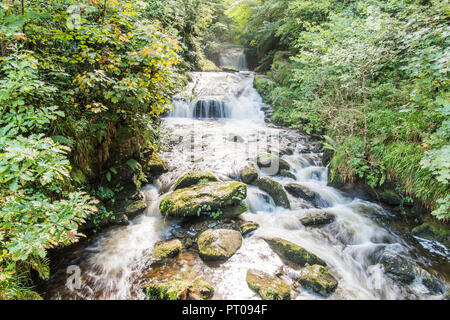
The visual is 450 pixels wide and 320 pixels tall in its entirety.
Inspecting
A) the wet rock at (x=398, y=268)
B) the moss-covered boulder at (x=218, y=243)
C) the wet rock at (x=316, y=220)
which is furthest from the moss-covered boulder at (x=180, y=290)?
the wet rock at (x=398, y=268)

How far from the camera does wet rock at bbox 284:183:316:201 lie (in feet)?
18.3

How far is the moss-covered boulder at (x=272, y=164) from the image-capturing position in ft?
21.8

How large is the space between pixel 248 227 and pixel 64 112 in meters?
4.04

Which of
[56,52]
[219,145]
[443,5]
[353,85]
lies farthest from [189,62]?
[443,5]

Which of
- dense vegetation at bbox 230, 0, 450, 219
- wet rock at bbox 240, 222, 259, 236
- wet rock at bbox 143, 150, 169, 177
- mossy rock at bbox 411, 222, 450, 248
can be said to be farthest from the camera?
wet rock at bbox 143, 150, 169, 177

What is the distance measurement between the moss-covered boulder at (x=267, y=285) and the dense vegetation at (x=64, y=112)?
2.56 metres

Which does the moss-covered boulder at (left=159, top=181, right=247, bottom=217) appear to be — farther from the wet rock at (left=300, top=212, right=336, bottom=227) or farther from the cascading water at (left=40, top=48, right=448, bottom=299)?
the wet rock at (left=300, top=212, right=336, bottom=227)

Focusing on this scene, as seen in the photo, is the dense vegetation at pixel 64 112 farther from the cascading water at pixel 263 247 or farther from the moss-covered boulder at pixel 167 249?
the moss-covered boulder at pixel 167 249

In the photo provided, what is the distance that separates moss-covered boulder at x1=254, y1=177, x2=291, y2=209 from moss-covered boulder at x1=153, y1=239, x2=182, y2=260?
2702 mm

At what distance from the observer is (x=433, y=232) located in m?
4.26

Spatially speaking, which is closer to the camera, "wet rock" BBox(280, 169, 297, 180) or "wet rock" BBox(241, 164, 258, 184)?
"wet rock" BBox(241, 164, 258, 184)

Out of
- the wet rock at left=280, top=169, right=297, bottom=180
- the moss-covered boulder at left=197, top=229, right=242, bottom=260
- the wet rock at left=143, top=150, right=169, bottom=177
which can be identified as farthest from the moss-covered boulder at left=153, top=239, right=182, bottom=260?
the wet rock at left=280, top=169, right=297, bottom=180

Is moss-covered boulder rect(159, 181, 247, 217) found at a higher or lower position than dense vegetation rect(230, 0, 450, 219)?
lower

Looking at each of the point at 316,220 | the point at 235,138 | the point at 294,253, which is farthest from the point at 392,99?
the point at 235,138
